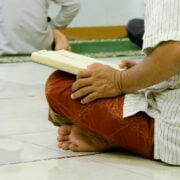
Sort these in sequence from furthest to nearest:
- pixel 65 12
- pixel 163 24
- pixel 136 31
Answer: pixel 136 31 < pixel 65 12 < pixel 163 24

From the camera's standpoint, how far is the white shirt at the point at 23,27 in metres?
2.84

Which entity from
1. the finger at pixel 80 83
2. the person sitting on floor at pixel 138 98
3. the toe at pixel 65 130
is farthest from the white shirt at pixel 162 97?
the toe at pixel 65 130

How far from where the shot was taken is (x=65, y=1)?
2963mm

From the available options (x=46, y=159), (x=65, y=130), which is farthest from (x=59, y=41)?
(x=46, y=159)

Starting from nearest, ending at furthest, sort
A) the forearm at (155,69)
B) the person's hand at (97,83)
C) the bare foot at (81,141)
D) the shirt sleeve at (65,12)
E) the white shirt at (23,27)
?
the forearm at (155,69) < the person's hand at (97,83) < the bare foot at (81,141) < the white shirt at (23,27) < the shirt sleeve at (65,12)

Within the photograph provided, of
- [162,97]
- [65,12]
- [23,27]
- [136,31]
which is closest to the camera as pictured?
[162,97]

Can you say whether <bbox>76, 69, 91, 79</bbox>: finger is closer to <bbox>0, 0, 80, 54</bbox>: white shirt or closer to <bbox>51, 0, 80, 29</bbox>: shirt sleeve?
<bbox>0, 0, 80, 54</bbox>: white shirt

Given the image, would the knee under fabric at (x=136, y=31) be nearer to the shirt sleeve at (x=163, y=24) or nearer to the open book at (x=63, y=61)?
the open book at (x=63, y=61)

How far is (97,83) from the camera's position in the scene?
125cm

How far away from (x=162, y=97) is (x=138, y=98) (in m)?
0.06

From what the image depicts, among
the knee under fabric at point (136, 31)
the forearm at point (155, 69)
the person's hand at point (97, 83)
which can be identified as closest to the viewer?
the forearm at point (155, 69)

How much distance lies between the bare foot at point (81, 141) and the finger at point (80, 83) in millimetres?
144

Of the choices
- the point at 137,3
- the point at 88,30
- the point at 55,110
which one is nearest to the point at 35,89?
the point at 55,110

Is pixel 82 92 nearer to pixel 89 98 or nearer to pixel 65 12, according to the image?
pixel 89 98
